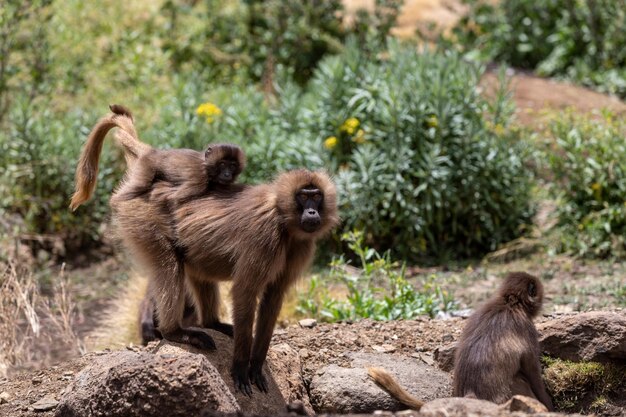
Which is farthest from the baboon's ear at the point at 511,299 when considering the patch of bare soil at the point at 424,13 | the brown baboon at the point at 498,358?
the patch of bare soil at the point at 424,13

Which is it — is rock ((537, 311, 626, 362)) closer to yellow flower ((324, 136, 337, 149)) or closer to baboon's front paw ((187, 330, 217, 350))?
baboon's front paw ((187, 330, 217, 350))

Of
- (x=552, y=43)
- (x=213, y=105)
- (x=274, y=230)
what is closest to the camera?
(x=274, y=230)

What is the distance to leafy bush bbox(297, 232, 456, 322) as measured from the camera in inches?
297

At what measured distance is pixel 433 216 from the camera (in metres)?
9.96

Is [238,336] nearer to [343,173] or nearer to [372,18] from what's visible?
[343,173]

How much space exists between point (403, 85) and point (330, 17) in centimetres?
461

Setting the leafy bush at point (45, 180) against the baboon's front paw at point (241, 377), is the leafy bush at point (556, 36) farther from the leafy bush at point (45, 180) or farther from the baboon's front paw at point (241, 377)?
the baboon's front paw at point (241, 377)

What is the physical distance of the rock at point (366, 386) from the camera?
18.4 feet

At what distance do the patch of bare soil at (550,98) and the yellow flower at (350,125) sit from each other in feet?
9.38

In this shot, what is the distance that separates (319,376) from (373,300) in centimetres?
186

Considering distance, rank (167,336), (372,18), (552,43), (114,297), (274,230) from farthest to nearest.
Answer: (552,43) → (372,18) → (114,297) → (167,336) → (274,230)

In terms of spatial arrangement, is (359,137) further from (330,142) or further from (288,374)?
(288,374)

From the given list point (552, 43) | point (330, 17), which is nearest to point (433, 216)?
point (330, 17)

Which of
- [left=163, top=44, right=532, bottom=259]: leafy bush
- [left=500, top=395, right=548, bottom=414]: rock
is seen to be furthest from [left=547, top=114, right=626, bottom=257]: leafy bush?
[left=500, top=395, right=548, bottom=414]: rock
